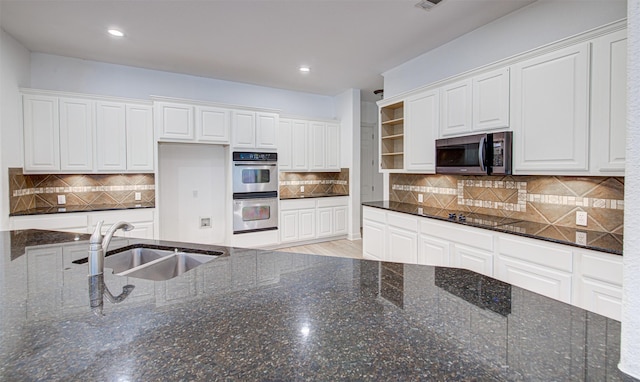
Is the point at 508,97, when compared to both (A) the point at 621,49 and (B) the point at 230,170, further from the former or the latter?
(B) the point at 230,170

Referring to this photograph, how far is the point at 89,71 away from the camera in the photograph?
4.25 meters

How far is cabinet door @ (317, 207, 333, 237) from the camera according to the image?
18.4 ft

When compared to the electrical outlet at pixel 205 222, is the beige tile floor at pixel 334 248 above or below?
below

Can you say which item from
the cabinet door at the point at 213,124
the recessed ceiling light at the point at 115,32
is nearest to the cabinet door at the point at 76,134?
the recessed ceiling light at the point at 115,32

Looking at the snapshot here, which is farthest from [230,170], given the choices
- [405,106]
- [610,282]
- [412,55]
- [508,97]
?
[610,282]

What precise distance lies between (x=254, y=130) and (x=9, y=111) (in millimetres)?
2902

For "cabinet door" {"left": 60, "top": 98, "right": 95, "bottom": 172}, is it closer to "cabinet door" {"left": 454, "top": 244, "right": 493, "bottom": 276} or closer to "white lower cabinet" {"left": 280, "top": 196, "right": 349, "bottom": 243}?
A: "white lower cabinet" {"left": 280, "top": 196, "right": 349, "bottom": 243}

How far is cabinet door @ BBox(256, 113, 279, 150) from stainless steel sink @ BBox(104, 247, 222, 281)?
329 centimetres

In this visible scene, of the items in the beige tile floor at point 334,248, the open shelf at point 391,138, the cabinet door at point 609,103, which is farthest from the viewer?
the beige tile floor at point 334,248

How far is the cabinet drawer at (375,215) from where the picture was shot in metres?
4.00

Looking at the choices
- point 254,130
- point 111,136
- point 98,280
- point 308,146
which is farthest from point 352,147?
point 98,280

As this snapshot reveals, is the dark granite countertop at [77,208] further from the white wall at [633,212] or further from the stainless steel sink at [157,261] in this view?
the white wall at [633,212]

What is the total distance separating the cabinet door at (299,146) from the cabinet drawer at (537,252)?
12.1ft

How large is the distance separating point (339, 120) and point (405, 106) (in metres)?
2.17
